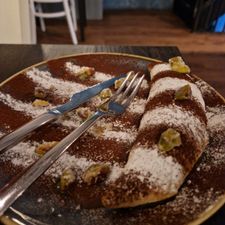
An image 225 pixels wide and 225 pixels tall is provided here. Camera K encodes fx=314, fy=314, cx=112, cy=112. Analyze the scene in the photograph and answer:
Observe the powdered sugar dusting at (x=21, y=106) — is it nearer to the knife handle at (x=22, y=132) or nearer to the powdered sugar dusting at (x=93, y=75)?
the knife handle at (x=22, y=132)

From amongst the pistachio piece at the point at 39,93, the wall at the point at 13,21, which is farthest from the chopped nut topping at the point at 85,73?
the wall at the point at 13,21

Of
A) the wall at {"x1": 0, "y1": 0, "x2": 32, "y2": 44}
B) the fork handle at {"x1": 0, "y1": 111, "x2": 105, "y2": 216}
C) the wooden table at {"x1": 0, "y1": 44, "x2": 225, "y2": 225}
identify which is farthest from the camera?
the wall at {"x1": 0, "y1": 0, "x2": 32, "y2": 44}

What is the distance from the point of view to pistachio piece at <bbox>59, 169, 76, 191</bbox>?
508 mm

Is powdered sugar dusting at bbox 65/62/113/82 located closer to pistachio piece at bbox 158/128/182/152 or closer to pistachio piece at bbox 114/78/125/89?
pistachio piece at bbox 114/78/125/89

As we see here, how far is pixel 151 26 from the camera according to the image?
324 cm

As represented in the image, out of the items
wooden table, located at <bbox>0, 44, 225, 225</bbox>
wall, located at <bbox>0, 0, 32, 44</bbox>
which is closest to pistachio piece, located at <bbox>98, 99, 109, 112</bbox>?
wooden table, located at <bbox>0, 44, 225, 225</bbox>

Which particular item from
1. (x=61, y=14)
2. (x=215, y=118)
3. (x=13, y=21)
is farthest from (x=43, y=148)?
(x=61, y=14)

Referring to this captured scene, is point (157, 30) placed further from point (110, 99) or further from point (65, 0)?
point (110, 99)

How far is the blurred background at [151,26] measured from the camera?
275 cm

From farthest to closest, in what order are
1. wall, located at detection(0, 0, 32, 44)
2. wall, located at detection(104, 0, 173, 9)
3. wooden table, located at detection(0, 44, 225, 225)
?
1. wall, located at detection(104, 0, 173, 9)
2. wall, located at detection(0, 0, 32, 44)
3. wooden table, located at detection(0, 44, 225, 225)

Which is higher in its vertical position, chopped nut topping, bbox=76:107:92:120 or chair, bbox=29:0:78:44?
chopped nut topping, bbox=76:107:92:120

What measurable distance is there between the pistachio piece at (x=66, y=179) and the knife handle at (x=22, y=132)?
122mm

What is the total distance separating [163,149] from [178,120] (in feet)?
0.29

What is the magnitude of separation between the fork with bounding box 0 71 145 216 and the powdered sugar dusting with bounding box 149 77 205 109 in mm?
61
